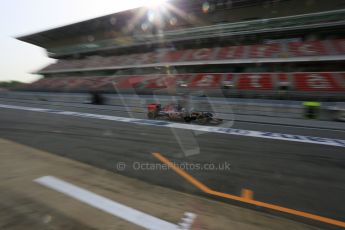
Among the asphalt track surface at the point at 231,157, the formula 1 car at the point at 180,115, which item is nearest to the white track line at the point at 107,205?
the asphalt track surface at the point at 231,157

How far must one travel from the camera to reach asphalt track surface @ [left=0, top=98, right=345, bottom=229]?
513 cm

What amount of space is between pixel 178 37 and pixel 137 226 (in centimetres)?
3305

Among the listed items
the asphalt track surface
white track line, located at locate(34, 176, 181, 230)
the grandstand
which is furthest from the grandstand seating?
white track line, located at locate(34, 176, 181, 230)

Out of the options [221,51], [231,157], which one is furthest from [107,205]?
[221,51]

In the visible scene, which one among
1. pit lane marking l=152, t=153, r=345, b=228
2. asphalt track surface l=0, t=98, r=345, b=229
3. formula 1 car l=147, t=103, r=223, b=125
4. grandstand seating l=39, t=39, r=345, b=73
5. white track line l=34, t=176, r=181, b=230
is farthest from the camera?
grandstand seating l=39, t=39, r=345, b=73

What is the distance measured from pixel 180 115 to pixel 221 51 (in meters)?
18.8

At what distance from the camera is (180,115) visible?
14500 mm

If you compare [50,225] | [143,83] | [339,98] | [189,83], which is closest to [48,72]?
[143,83]

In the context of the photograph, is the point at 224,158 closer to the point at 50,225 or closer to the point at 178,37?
the point at 50,225

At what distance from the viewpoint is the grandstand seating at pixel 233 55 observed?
2419 centimetres

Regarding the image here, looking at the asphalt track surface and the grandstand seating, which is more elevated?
the grandstand seating

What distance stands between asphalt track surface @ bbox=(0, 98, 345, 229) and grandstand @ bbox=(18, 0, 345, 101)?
9765 millimetres

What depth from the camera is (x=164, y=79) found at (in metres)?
31.3

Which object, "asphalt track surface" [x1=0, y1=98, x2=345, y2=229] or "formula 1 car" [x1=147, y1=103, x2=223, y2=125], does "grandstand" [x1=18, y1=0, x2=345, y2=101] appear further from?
"asphalt track surface" [x1=0, y1=98, x2=345, y2=229]
